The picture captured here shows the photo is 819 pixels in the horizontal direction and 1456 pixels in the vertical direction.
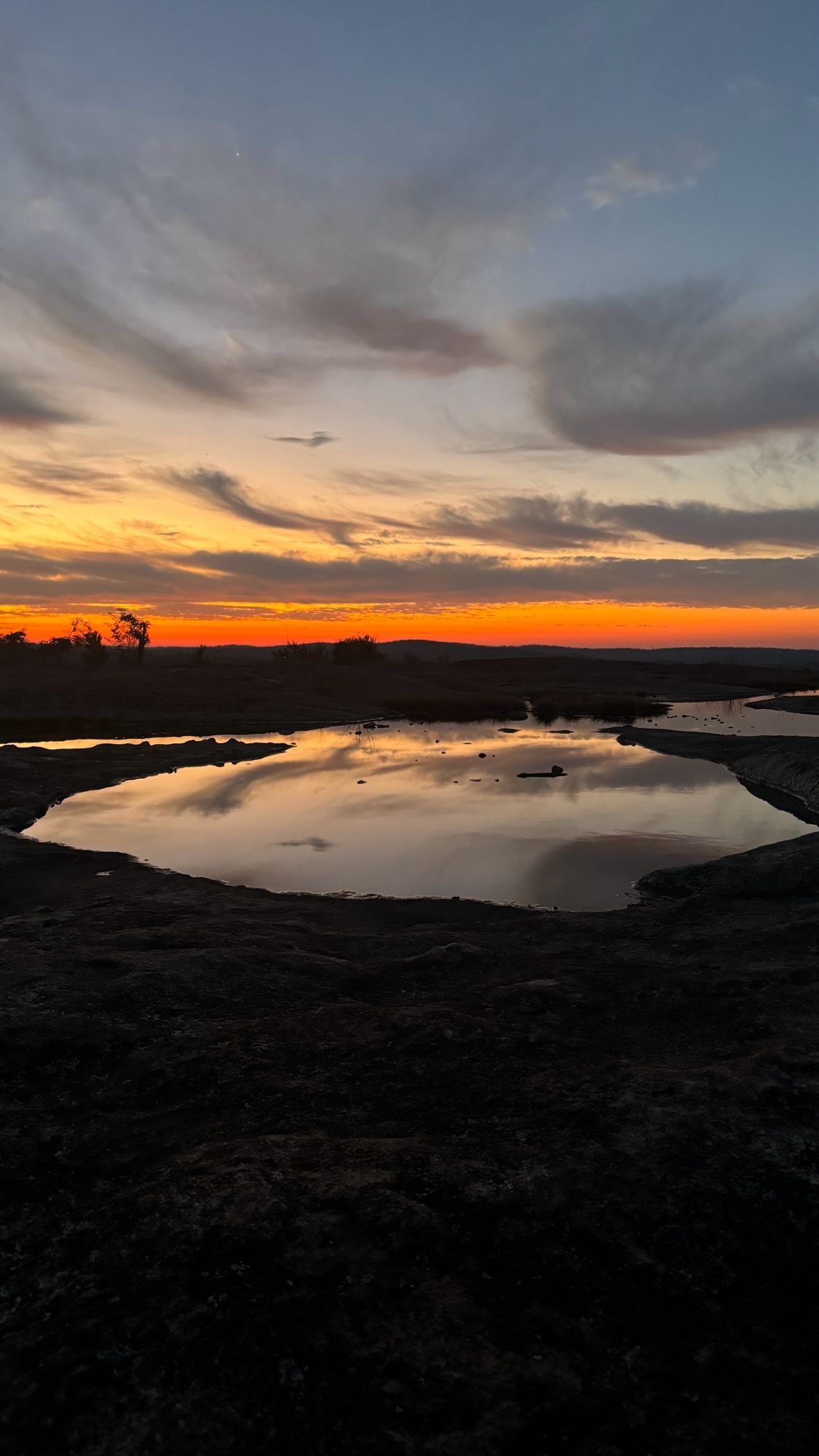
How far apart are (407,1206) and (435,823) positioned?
2048cm

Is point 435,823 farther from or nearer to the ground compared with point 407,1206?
nearer to the ground

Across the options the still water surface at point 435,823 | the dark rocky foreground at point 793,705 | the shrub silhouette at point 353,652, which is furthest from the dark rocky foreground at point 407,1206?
the shrub silhouette at point 353,652

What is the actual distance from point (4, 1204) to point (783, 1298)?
6.22 m

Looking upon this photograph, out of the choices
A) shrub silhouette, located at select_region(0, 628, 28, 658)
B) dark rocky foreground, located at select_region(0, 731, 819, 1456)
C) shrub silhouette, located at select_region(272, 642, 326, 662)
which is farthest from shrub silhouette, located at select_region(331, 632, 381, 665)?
dark rocky foreground, located at select_region(0, 731, 819, 1456)

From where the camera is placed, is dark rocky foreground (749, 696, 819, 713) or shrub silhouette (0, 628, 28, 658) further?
shrub silhouette (0, 628, 28, 658)

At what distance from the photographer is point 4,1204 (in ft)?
21.2

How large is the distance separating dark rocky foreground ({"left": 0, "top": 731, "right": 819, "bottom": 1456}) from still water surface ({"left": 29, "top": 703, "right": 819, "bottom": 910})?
298 inches

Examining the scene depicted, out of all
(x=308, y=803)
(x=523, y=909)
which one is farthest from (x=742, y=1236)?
(x=308, y=803)

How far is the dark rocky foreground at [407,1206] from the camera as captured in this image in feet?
15.2

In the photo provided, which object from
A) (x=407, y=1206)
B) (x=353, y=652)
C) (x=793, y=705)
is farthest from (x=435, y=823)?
(x=353, y=652)

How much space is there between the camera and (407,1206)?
6.27 meters

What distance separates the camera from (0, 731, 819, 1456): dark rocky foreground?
463 centimetres

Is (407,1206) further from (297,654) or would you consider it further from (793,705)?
(297,654)

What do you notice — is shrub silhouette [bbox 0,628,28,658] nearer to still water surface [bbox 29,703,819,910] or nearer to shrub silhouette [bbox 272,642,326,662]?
shrub silhouette [bbox 272,642,326,662]
